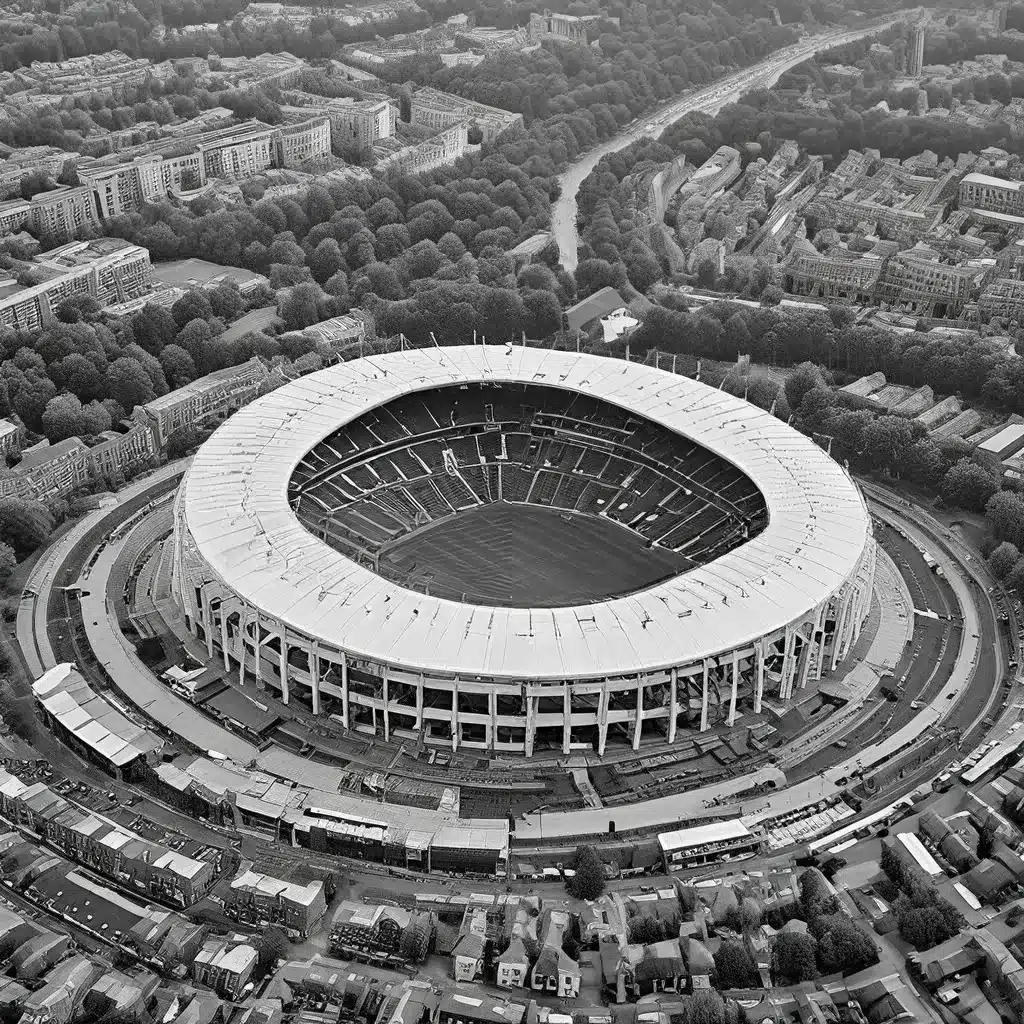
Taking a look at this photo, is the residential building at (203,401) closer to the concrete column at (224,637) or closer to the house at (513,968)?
the concrete column at (224,637)

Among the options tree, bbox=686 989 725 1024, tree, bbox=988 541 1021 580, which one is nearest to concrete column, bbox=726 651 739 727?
tree, bbox=686 989 725 1024

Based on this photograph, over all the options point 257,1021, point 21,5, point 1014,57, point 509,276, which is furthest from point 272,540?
point 1014,57

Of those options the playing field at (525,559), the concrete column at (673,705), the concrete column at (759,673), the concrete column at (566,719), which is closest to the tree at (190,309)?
the playing field at (525,559)

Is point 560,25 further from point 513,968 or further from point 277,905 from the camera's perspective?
point 513,968

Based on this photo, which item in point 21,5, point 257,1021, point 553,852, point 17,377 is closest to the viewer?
point 257,1021

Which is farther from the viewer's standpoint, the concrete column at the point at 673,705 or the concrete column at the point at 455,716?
the concrete column at the point at 673,705

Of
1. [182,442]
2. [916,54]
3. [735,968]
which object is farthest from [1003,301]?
[735,968]

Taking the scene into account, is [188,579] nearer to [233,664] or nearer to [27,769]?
[233,664]

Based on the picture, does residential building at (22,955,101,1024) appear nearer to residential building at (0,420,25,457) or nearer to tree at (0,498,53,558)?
tree at (0,498,53,558)
